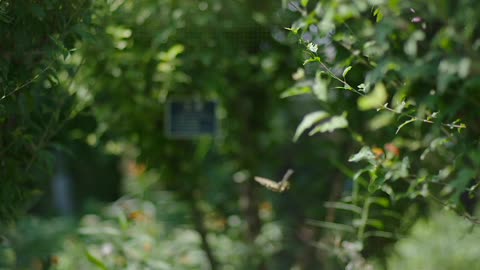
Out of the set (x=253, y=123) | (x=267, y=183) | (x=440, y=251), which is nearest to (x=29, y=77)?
(x=267, y=183)

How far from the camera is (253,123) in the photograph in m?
3.02

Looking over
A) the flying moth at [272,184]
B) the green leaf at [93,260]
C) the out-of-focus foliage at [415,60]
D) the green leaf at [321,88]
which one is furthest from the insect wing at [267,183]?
the green leaf at [93,260]

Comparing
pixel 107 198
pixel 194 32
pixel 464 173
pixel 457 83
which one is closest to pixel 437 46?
pixel 457 83

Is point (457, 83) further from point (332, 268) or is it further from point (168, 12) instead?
point (332, 268)

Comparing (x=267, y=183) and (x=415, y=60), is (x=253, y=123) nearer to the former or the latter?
(x=267, y=183)

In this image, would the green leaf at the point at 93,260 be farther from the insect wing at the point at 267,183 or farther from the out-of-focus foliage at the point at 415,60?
the out-of-focus foliage at the point at 415,60

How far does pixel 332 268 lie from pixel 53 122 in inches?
83.6

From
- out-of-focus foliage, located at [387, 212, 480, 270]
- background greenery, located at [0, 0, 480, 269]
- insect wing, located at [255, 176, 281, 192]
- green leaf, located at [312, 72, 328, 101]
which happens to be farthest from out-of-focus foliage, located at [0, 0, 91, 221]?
out-of-focus foliage, located at [387, 212, 480, 270]

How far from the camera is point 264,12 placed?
2.75 m

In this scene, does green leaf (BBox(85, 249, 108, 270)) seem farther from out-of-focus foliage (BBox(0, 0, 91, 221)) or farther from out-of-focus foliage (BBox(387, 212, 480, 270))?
out-of-focus foliage (BBox(387, 212, 480, 270))

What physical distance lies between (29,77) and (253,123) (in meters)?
1.47

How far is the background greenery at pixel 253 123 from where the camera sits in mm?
1246

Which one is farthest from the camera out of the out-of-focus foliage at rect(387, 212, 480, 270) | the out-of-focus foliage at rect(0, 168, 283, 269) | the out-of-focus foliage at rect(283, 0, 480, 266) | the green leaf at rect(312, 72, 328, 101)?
the out-of-focus foliage at rect(387, 212, 480, 270)

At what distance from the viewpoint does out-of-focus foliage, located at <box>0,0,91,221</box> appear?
158 centimetres
